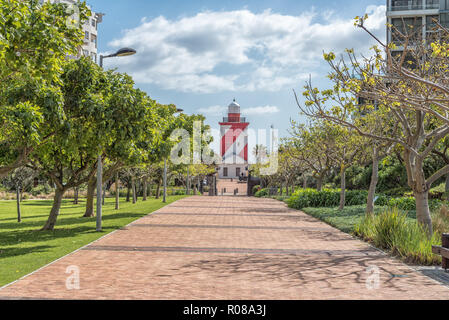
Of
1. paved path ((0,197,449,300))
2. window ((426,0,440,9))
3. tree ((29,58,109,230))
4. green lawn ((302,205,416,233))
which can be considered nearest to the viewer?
paved path ((0,197,449,300))

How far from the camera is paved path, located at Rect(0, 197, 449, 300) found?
23.6ft

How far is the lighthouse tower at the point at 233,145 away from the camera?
282ft

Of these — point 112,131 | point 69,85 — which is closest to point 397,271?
point 112,131

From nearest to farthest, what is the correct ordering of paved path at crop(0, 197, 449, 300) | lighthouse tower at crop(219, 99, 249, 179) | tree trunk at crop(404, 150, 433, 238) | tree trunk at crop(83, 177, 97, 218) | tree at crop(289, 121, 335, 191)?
Answer: paved path at crop(0, 197, 449, 300) → tree trunk at crop(404, 150, 433, 238) → tree trunk at crop(83, 177, 97, 218) → tree at crop(289, 121, 335, 191) → lighthouse tower at crop(219, 99, 249, 179)

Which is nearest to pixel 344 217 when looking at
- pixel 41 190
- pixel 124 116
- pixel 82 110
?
pixel 124 116

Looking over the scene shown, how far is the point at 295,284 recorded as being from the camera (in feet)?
25.7

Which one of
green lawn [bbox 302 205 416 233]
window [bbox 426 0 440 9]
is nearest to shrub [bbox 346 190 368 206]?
green lawn [bbox 302 205 416 233]

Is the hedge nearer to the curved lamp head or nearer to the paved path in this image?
the paved path

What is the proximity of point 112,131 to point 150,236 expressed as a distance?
128 inches

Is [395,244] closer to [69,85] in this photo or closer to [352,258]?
[352,258]

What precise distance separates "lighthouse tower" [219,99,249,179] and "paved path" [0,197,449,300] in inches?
2818

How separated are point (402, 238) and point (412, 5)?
1543 inches

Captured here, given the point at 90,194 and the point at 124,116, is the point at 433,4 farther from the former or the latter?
the point at 124,116

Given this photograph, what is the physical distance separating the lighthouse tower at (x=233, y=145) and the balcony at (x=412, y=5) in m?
44.5
